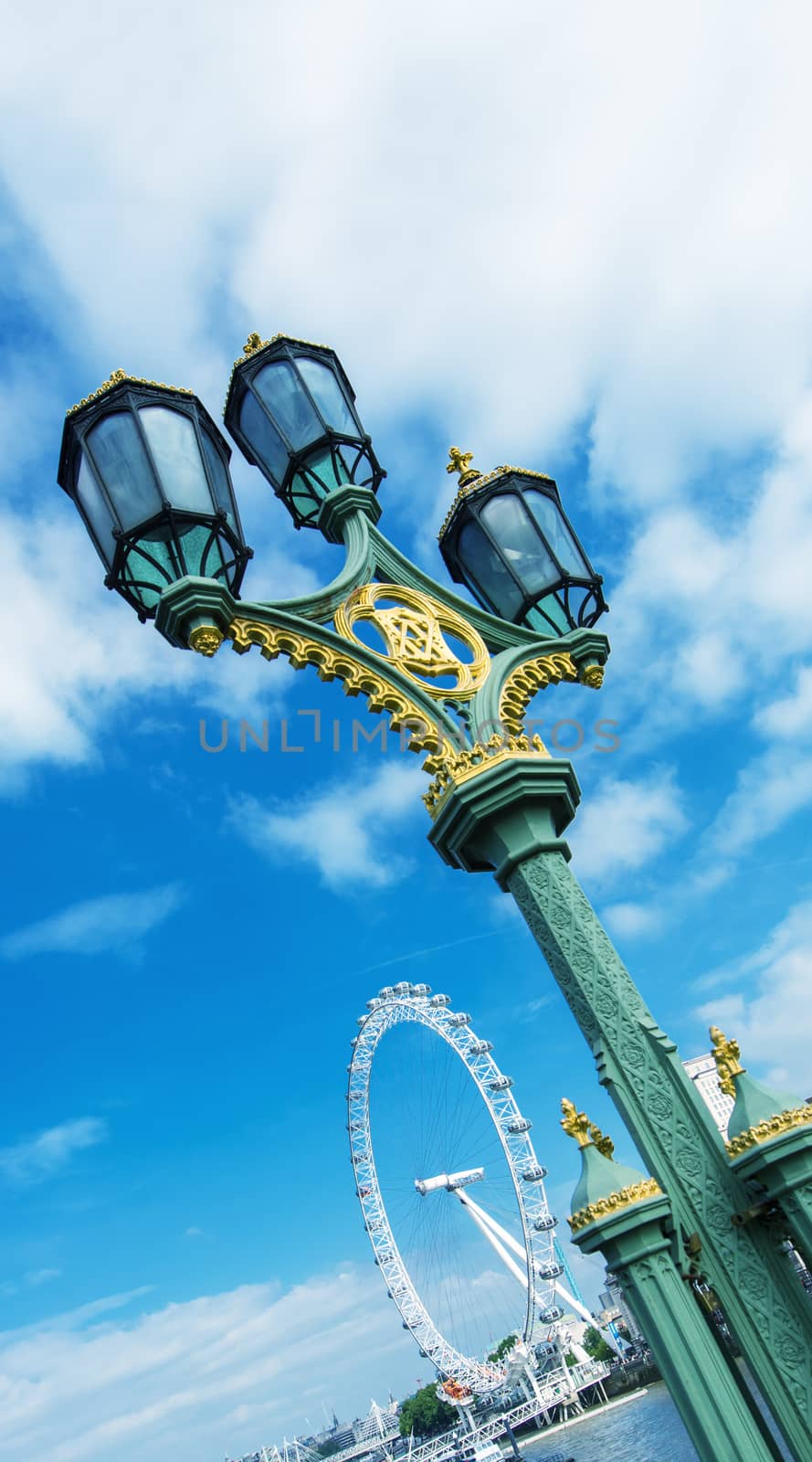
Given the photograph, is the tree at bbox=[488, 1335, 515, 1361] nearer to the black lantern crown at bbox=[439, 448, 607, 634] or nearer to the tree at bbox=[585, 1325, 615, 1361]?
the tree at bbox=[585, 1325, 615, 1361]

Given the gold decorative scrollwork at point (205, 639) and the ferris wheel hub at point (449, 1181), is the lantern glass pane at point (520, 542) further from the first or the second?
the ferris wheel hub at point (449, 1181)

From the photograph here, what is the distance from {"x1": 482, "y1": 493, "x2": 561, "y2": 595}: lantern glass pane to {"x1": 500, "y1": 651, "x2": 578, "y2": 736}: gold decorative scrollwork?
46 centimetres

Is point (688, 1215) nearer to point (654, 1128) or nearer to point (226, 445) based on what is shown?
point (654, 1128)

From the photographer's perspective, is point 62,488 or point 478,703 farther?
point 62,488

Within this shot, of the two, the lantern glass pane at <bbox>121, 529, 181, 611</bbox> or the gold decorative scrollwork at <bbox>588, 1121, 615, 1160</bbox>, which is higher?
the lantern glass pane at <bbox>121, 529, 181, 611</bbox>

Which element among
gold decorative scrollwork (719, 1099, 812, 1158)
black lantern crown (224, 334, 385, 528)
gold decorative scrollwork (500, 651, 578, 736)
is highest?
black lantern crown (224, 334, 385, 528)

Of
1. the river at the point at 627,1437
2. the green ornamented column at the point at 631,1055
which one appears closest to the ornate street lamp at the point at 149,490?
the green ornamented column at the point at 631,1055

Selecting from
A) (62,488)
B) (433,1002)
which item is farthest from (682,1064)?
(433,1002)

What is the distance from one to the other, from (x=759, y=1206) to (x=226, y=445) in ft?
13.4

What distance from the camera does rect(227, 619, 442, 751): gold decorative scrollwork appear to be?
4.36 m

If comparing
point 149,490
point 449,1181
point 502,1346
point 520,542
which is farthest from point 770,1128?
point 502,1346

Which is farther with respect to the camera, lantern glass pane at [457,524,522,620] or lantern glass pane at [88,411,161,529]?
lantern glass pane at [457,524,522,620]

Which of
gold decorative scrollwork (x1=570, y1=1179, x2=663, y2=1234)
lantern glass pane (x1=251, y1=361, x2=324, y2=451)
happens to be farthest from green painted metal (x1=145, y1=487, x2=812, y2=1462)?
lantern glass pane (x1=251, y1=361, x2=324, y2=451)

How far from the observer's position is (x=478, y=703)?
4.46 meters
